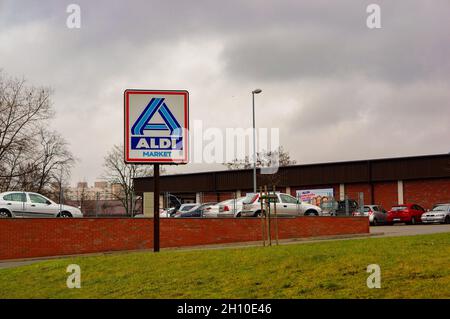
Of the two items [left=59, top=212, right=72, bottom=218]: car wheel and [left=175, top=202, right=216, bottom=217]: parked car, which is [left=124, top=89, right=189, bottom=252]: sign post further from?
[left=175, top=202, right=216, bottom=217]: parked car

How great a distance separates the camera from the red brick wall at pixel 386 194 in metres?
48.5

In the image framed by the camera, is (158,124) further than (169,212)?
No

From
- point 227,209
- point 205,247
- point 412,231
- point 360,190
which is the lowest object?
point 205,247

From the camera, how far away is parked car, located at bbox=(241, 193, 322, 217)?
3041cm

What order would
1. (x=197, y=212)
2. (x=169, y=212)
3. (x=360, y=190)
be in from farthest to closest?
(x=360, y=190)
(x=169, y=212)
(x=197, y=212)

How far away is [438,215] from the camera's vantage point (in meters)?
39.1

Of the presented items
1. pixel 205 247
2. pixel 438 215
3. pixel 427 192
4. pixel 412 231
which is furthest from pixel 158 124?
pixel 427 192

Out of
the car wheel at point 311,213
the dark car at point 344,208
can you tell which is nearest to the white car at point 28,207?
the car wheel at point 311,213

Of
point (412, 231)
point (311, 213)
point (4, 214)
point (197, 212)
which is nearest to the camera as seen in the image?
point (4, 214)

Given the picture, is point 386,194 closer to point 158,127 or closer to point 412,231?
point 412,231

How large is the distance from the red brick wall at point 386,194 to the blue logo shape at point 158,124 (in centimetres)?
3490

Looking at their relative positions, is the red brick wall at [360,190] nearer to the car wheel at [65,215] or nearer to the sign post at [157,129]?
the car wheel at [65,215]

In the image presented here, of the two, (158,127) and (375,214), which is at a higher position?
(158,127)

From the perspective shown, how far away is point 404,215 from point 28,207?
80.3ft
